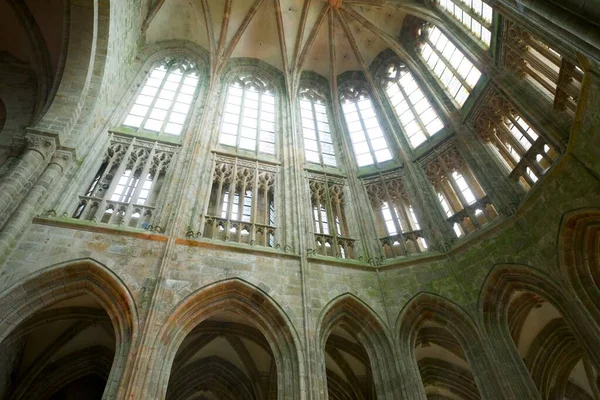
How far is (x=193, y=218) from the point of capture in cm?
948

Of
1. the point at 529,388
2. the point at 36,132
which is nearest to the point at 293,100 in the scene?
the point at 36,132

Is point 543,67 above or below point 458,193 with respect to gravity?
above

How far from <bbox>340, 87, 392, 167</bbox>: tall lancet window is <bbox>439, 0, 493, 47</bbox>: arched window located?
13.9ft

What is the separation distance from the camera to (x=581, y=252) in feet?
24.2

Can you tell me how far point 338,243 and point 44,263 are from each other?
6.57 meters

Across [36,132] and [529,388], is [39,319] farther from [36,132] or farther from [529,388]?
[529,388]

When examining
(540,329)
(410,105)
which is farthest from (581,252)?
(410,105)

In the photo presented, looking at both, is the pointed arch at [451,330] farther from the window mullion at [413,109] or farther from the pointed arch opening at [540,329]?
the window mullion at [413,109]

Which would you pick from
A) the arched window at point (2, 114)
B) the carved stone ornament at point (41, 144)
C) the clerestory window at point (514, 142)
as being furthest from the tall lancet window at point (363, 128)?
the arched window at point (2, 114)

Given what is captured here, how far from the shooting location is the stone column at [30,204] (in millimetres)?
7184

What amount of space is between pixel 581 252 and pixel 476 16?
711 cm

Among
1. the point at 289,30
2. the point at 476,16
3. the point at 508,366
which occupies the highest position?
the point at 289,30

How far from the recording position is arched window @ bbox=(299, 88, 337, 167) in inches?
523

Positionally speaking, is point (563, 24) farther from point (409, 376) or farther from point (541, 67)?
point (409, 376)
